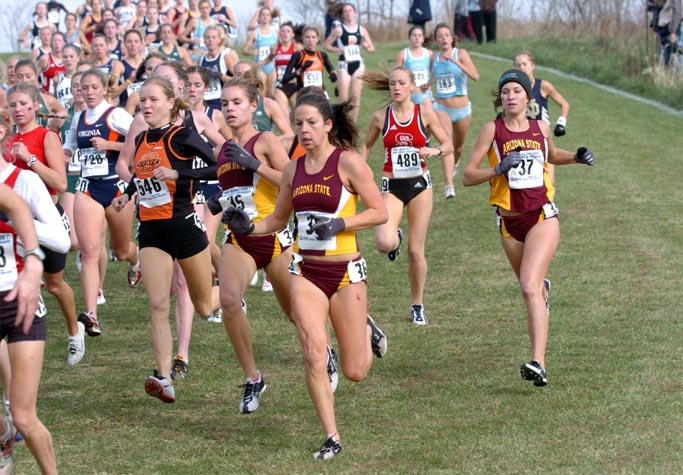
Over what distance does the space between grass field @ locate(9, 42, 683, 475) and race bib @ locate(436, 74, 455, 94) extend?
3.00 metres

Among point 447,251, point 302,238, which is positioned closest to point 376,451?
point 302,238

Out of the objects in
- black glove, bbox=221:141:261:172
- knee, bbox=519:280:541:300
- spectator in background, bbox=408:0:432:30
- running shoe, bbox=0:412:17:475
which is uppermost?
black glove, bbox=221:141:261:172

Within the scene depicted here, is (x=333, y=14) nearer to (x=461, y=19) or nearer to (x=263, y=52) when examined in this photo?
(x=263, y=52)

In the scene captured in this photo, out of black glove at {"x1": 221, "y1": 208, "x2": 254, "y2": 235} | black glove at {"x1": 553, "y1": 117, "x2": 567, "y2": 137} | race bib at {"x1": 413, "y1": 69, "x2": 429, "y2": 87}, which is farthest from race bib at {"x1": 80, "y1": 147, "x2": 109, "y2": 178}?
race bib at {"x1": 413, "y1": 69, "x2": 429, "y2": 87}

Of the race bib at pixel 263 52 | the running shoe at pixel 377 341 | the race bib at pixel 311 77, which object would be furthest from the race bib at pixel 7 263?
the race bib at pixel 263 52

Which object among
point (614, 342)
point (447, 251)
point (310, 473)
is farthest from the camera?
point (447, 251)

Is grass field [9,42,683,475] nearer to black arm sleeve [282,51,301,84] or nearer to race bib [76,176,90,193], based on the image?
race bib [76,176,90,193]

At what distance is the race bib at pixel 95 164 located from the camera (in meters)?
9.73

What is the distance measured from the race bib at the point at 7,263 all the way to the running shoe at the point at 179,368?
9.32ft

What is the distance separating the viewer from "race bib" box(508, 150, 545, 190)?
26.1 feet

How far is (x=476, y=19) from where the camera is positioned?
3506 cm

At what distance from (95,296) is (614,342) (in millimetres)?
4124

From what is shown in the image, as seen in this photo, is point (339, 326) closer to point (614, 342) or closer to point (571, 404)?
point (571, 404)

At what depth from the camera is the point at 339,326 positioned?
21.9 ft
